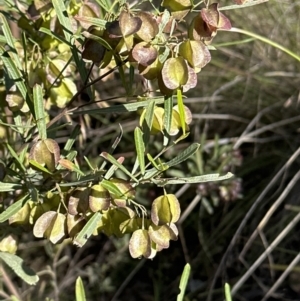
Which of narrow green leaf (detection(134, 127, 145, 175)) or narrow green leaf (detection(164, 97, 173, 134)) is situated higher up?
narrow green leaf (detection(164, 97, 173, 134))

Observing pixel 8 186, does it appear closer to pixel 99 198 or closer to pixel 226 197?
pixel 99 198

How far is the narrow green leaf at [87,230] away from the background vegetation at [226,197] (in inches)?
35.6

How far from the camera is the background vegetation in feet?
5.59

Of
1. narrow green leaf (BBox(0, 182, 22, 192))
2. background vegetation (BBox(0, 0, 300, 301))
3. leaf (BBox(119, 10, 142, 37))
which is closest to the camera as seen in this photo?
leaf (BBox(119, 10, 142, 37))

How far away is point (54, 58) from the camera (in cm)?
80

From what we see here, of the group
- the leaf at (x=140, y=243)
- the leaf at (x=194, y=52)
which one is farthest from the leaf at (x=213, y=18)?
the leaf at (x=140, y=243)

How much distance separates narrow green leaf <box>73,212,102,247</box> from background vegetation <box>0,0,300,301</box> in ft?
2.97

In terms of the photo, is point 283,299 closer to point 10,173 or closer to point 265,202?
point 265,202

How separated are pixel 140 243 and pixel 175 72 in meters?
0.19

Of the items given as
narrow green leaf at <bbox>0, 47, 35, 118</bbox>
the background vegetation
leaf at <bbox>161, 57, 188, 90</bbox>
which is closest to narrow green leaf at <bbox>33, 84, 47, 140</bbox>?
narrow green leaf at <bbox>0, 47, 35, 118</bbox>

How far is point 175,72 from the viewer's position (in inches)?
23.1

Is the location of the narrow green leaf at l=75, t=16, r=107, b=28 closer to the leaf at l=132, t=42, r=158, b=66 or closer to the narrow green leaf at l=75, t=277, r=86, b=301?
the leaf at l=132, t=42, r=158, b=66

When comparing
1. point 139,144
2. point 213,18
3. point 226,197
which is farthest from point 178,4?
point 226,197

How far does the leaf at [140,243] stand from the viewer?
2.11 feet
